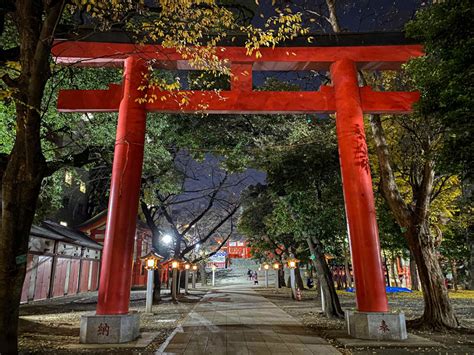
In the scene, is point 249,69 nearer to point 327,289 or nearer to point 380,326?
point 380,326

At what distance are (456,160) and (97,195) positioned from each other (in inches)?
1254

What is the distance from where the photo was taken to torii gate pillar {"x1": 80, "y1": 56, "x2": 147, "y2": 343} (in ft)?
24.1

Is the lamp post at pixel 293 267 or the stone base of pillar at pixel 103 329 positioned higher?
the lamp post at pixel 293 267

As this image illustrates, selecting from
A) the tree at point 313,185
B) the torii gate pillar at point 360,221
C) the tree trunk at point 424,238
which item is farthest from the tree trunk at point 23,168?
the tree trunk at point 424,238

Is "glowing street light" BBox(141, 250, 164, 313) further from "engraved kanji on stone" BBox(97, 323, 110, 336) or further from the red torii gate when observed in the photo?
"engraved kanji on stone" BBox(97, 323, 110, 336)

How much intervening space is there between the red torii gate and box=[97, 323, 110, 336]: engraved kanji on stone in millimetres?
278

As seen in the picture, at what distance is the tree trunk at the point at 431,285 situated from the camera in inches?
372

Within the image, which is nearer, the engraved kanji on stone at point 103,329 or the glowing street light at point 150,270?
the engraved kanji on stone at point 103,329

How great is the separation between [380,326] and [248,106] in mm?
6322

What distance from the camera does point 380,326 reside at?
7562 millimetres

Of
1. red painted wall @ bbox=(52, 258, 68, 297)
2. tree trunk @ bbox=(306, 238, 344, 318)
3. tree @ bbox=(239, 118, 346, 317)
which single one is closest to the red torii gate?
tree @ bbox=(239, 118, 346, 317)

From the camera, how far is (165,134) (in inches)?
576

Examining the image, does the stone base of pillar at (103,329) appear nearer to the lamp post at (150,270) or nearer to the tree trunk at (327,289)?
the lamp post at (150,270)

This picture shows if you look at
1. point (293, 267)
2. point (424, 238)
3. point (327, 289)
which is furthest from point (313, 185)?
point (293, 267)
